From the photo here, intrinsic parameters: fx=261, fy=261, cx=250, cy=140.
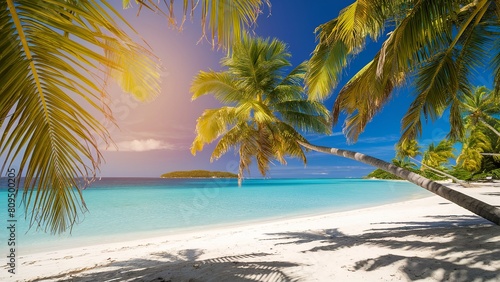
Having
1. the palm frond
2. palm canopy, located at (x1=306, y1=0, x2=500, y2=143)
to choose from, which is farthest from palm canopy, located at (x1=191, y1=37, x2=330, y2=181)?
palm canopy, located at (x1=306, y1=0, x2=500, y2=143)

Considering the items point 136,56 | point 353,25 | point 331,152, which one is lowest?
point 331,152

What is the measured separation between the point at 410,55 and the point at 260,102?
4891 mm

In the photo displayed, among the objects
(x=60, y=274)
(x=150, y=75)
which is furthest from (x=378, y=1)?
(x=60, y=274)

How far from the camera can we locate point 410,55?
3367mm

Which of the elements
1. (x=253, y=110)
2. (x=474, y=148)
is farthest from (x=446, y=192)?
(x=474, y=148)

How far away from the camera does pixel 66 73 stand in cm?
152

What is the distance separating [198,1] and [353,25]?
3.00m

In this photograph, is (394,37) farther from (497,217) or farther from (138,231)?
(138,231)

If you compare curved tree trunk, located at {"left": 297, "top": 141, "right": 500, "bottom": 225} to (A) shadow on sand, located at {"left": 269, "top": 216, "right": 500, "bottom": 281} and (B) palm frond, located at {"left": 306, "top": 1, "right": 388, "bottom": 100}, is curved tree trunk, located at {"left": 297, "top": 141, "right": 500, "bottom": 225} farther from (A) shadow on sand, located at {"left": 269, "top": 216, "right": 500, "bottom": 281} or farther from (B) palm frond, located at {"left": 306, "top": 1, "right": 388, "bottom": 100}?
(B) palm frond, located at {"left": 306, "top": 1, "right": 388, "bottom": 100}

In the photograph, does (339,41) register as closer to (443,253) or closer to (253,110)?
(253,110)

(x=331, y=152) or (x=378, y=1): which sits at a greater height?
(x=378, y=1)

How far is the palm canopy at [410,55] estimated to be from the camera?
3461 millimetres

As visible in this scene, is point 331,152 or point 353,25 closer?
point 353,25

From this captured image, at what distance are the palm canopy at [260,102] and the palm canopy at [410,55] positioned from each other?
2756mm
